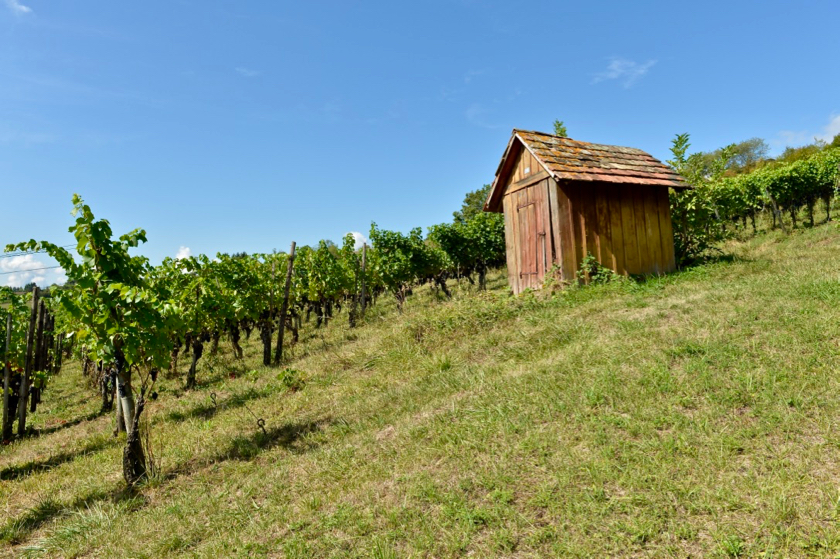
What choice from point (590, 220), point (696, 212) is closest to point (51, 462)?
point (590, 220)

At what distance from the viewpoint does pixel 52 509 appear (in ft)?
15.9

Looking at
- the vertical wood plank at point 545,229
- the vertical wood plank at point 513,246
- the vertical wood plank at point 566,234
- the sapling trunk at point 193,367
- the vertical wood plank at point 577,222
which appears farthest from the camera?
the vertical wood plank at point 513,246

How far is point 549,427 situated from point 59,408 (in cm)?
1240

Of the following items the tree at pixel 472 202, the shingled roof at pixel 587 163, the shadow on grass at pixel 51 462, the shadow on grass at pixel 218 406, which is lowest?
the shadow on grass at pixel 51 462

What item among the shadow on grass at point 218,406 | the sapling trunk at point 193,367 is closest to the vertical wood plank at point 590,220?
the shadow on grass at point 218,406

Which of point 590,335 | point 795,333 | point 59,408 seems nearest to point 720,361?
point 795,333

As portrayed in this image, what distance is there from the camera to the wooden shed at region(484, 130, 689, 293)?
954 cm

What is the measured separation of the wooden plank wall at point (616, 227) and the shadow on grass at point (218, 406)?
6437 millimetres

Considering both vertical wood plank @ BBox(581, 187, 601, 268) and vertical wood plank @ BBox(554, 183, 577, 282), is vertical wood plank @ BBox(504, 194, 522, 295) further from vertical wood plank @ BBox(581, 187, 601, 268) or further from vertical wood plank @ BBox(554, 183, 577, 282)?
vertical wood plank @ BBox(581, 187, 601, 268)

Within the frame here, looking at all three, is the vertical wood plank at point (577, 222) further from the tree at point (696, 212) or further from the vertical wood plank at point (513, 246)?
the tree at point (696, 212)

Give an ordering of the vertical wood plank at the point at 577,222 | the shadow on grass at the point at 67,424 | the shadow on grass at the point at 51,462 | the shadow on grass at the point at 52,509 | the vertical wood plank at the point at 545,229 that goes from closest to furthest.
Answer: the shadow on grass at the point at 52,509
the shadow on grass at the point at 51,462
the shadow on grass at the point at 67,424
the vertical wood plank at the point at 577,222
the vertical wood plank at the point at 545,229

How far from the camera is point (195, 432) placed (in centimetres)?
665

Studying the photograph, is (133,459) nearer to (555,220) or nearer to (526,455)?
(526,455)

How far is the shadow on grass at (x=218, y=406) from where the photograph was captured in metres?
7.76
